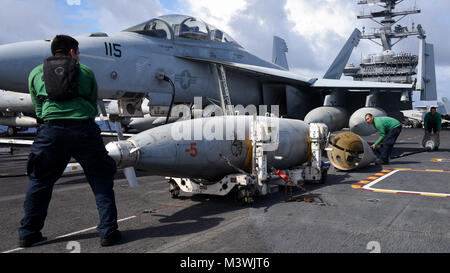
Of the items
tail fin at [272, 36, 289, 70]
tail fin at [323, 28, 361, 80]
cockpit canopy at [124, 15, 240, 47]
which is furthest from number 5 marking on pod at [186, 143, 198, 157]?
tail fin at [272, 36, 289, 70]

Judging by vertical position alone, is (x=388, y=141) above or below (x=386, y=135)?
below

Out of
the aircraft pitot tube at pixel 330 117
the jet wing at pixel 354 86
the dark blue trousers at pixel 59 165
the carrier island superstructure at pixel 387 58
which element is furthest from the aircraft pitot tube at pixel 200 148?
the carrier island superstructure at pixel 387 58

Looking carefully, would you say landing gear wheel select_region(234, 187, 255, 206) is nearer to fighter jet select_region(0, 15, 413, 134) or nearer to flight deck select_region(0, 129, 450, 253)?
flight deck select_region(0, 129, 450, 253)

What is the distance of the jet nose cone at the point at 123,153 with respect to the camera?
A: 5.20m

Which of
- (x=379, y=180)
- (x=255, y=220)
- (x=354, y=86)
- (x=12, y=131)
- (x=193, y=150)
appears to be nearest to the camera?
(x=255, y=220)

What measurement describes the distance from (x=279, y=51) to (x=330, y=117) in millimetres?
13124

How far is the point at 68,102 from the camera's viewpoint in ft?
14.3

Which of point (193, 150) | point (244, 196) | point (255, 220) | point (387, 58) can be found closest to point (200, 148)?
point (193, 150)

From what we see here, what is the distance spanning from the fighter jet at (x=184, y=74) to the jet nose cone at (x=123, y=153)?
11.0 ft

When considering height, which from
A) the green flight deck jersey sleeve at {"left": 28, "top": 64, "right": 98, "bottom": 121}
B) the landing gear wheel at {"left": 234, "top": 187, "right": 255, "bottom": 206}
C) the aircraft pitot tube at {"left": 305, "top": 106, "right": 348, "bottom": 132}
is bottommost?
the landing gear wheel at {"left": 234, "top": 187, "right": 255, "bottom": 206}

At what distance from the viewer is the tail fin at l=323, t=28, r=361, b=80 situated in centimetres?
2011

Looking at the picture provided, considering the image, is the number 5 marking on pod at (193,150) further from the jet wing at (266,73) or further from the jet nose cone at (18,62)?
the jet wing at (266,73)

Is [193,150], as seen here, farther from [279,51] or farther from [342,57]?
[279,51]

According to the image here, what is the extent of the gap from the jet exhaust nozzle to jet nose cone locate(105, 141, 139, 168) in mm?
6799
